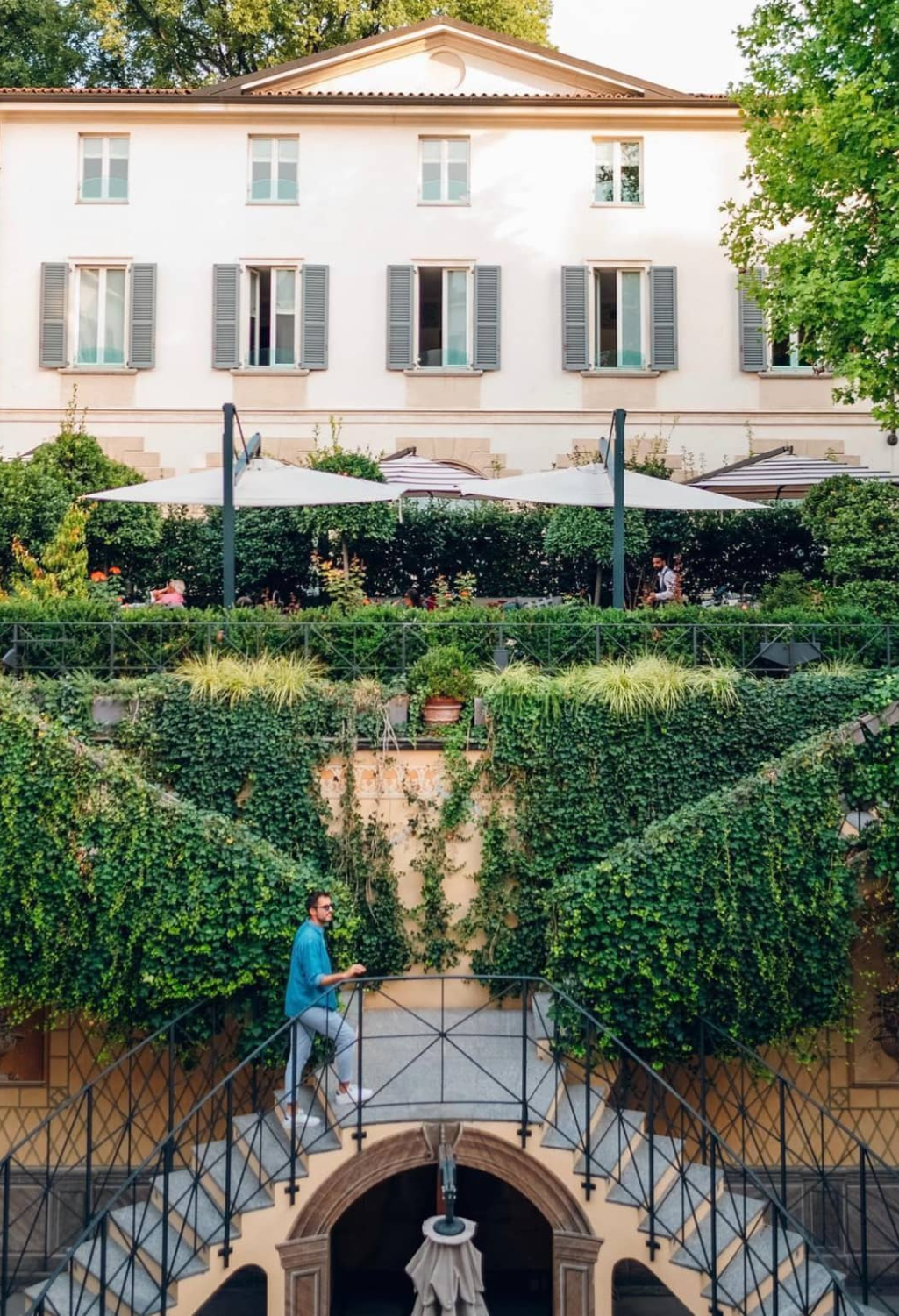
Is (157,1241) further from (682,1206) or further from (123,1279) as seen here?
(682,1206)

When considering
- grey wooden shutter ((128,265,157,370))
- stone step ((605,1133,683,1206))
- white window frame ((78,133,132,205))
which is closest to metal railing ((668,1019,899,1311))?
stone step ((605,1133,683,1206))

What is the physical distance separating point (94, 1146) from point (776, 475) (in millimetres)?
11074

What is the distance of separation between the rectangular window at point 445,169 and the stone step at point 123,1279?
16.7 m

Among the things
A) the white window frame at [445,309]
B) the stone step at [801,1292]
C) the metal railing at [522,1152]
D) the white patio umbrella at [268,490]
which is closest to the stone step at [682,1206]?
the metal railing at [522,1152]

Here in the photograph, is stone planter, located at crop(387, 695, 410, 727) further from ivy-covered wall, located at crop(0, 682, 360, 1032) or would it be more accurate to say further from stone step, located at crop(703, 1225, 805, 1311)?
stone step, located at crop(703, 1225, 805, 1311)

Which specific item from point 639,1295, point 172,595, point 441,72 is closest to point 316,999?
point 639,1295

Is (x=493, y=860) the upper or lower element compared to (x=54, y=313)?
lower

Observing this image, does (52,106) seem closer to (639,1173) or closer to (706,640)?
(706,640)

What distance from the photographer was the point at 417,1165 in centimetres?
864

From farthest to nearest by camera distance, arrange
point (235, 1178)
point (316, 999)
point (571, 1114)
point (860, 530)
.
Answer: point (860, 530) → point (571, 1114) → point (235, 1178) → point (316, 999)

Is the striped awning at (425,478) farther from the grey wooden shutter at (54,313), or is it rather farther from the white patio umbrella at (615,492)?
the grey wooden shutter at (54,313)

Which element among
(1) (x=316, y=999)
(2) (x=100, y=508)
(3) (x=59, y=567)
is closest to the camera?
(1) (x=316, y=999)

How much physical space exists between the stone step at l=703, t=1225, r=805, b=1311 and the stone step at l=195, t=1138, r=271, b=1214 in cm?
314

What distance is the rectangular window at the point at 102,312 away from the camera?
786 inches
